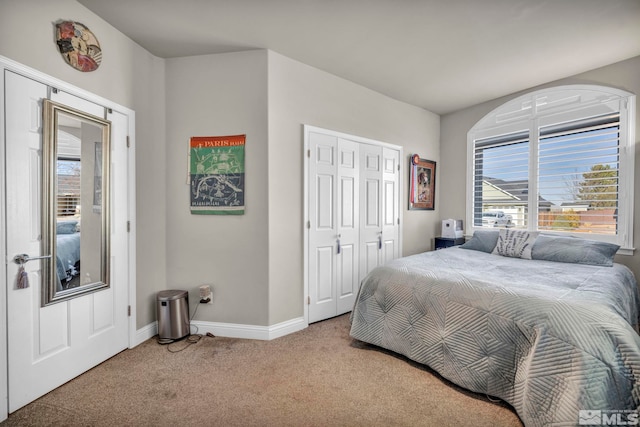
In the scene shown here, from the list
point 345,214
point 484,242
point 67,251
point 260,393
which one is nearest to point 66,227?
point 67,251

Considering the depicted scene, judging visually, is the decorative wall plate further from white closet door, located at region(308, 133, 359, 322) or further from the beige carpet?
the beige carpet

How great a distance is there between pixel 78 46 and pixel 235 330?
2.64m

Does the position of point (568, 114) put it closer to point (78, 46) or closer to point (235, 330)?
point (235, 330)

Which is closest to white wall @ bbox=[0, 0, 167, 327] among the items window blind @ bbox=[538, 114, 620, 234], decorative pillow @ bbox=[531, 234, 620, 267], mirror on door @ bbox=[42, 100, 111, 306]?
mirror on door @ bbox=[42, 100, 111, 306]

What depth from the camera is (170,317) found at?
264cm

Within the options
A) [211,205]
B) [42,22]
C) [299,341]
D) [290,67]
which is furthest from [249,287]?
[42,22]

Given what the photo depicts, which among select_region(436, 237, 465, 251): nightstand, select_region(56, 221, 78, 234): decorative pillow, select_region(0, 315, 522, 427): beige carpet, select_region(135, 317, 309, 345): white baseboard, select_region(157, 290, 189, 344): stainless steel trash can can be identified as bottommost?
select_region(0, 315, 522, 427): beige carpet

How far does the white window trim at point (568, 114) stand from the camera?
290 cm

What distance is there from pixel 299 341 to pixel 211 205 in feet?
5.13

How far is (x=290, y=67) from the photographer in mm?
2904

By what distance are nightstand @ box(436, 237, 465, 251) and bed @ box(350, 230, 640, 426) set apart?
1225 mm

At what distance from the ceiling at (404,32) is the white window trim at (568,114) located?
0.88 feet

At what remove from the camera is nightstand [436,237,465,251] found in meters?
4.19

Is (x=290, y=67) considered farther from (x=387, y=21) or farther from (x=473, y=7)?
(x=473, y=7)
